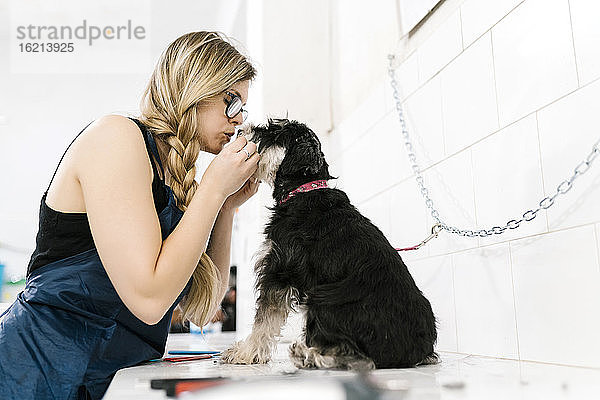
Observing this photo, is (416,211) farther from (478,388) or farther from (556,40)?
(478,388)

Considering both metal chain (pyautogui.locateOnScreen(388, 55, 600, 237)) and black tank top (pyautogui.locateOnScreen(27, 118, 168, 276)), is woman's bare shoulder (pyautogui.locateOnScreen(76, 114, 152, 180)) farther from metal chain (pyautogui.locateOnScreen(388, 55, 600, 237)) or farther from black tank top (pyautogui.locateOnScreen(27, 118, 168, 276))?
metal chain (pyautogui.locateOnScreen(388, 55, 600, 237))

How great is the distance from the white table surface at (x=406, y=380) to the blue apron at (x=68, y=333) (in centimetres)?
8

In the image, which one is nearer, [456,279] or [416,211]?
[456,279]

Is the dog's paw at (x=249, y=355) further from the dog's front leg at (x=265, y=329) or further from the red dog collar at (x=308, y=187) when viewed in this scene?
the red dog collar at (x=308, y=187)

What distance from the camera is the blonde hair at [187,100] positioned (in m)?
1.30

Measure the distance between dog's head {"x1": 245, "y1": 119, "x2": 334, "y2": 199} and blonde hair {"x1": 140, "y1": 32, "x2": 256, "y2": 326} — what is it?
166mm

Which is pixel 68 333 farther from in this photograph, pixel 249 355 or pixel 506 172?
pixel 506 172

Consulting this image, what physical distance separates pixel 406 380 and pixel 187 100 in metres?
0.81

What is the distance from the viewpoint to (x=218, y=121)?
1367mm

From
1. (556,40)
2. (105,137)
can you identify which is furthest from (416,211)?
(105,137)

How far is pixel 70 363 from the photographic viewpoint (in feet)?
3.62

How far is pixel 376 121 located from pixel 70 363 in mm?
1424

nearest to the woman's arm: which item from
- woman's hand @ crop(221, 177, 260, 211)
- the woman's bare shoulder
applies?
woman's hand @ crop(221, 177, 260, 211)

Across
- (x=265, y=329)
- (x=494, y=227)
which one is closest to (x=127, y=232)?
(x=265, y=329)
